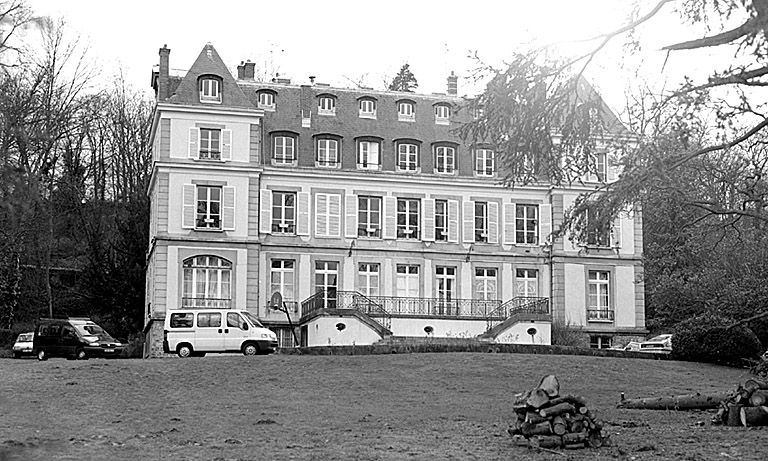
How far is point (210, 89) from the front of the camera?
45.5 meters

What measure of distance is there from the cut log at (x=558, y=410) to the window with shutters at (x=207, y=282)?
29099 mm

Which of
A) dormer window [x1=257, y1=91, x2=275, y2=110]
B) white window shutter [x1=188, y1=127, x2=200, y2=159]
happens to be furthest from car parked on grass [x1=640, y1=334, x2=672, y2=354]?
white window shutter [x1=188, y1=127, x2=200, y2=159]

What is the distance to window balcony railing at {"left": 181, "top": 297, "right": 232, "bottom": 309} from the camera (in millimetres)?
43750

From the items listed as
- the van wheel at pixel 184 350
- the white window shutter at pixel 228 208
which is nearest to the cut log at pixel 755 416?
the van wheel at pixel 184 350

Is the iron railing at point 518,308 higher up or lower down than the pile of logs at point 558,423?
higher up

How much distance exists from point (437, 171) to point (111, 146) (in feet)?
65.7

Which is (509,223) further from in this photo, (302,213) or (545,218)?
(302,213)

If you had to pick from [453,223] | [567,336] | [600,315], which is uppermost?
[453,223]

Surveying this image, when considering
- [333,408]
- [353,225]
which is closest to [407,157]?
[353,225]

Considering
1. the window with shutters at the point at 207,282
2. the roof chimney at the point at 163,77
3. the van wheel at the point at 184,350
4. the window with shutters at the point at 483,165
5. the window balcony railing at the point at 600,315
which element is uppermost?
the roof chimney at the point at 163,77

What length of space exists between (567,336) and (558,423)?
2887 centimetres

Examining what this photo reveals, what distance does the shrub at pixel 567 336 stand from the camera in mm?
44366

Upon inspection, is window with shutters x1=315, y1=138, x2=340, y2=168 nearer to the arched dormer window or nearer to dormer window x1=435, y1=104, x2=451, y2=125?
the arched dormer window

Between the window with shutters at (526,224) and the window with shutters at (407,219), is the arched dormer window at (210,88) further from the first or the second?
the window with shutters at (526,224)
